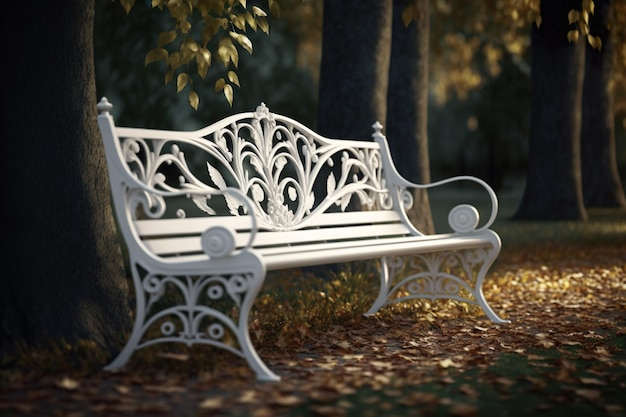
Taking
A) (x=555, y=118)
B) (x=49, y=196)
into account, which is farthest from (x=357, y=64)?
(x=555, y=118)

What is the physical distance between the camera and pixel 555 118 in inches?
679

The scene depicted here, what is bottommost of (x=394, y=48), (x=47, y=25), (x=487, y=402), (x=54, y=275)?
(x=487, y=402)

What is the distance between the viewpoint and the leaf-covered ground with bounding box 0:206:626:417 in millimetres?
3902

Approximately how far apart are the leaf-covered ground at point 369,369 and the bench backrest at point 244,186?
0.60m

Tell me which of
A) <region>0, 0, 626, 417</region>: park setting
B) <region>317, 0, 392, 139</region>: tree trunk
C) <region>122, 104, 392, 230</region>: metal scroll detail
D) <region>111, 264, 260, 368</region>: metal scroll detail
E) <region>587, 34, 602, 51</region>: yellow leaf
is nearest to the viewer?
<region>0, 0, 626, 417</region>: park setting

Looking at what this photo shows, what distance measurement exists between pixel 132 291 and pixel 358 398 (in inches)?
154

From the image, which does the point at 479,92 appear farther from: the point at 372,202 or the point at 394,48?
the point at 372,202

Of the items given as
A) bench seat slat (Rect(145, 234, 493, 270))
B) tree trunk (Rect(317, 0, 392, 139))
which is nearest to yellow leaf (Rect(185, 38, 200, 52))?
bench seat slat (Rect(145, 234, 493, 270))

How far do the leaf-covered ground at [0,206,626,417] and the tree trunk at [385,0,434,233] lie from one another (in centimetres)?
351

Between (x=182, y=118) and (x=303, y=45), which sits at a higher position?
(x=303, y=45)

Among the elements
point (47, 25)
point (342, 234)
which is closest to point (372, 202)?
point (342, 234)

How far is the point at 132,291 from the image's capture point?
7578mm

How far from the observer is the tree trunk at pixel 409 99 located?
1088 centimetres

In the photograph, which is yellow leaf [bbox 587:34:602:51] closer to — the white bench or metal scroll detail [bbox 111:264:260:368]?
the white bench
